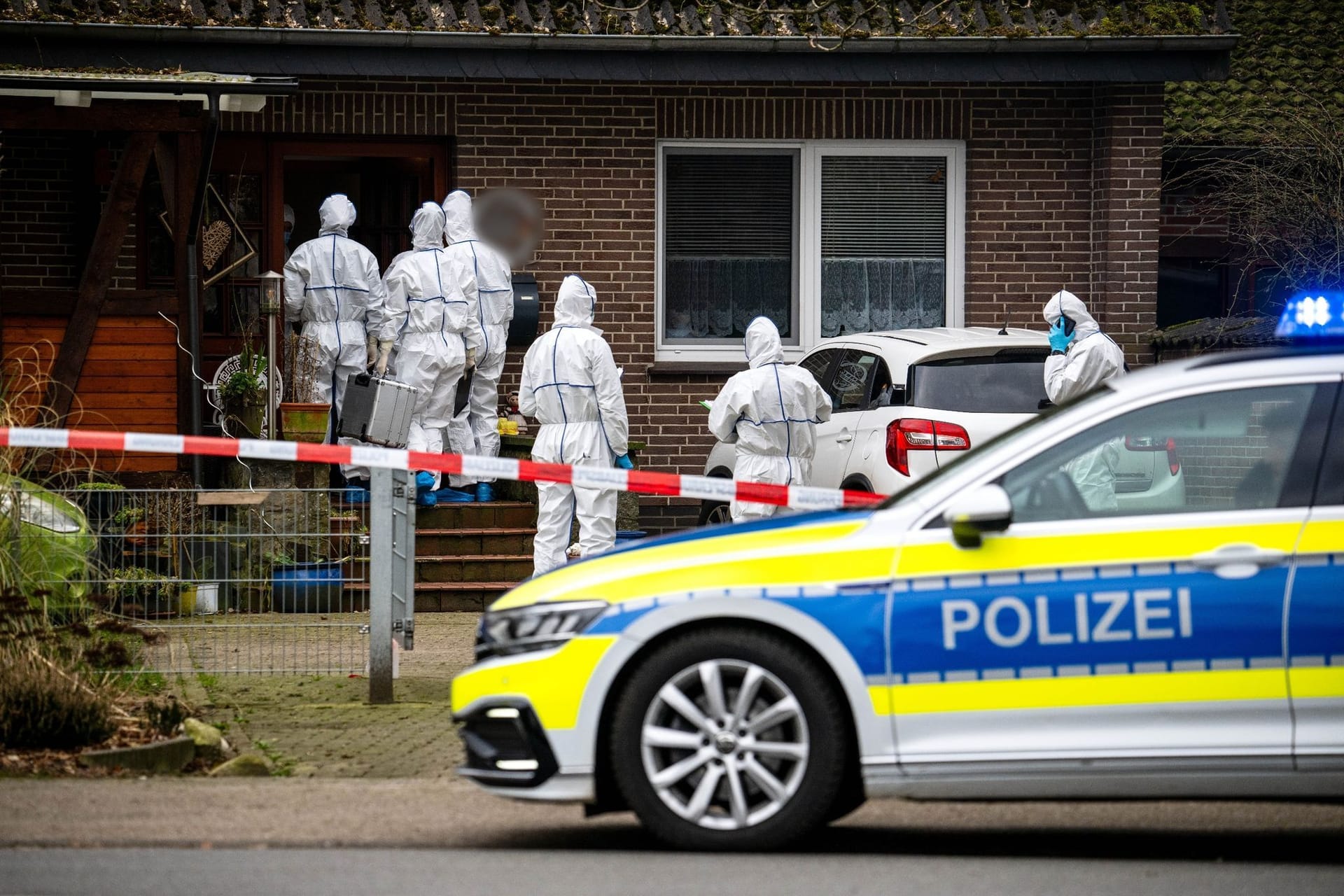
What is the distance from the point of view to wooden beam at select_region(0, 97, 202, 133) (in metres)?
11.8

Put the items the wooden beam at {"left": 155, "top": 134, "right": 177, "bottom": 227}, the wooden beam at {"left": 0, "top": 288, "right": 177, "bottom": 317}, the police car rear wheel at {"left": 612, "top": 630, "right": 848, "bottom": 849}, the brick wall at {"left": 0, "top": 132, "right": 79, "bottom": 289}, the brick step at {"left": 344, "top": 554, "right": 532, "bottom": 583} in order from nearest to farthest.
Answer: the police car rear wheel at {"left": 612, "top": 630, "right": 848, "bottom": 849}
the wooden beam at {"left": 155, "top": 134, "right": 177, "bottom": 227}
the wooden beam at {"left": 0, "top": 288, "right": 177, "bottom": 317}
the brick step at {"left": 344, "top": 554, "right": 532, "bottom": 583}
the brick wall at {"left": 0, "top": 132, "right": 79, "bottom": 289}

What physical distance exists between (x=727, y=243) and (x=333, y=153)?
3207 mm

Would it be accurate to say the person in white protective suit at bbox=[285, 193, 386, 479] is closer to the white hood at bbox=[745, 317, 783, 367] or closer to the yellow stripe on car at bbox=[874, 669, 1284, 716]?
the white hood at bbox=[745, 317, 783, 367]

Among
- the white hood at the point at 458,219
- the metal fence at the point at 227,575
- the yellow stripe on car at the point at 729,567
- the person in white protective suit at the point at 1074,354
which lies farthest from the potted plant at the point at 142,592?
the white hood at the point at 458,219

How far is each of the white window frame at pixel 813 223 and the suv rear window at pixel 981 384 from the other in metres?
4.16

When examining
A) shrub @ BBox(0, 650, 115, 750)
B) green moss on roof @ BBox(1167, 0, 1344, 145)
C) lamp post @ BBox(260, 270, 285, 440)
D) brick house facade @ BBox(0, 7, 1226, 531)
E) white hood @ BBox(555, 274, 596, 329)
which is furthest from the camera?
green moss on roof @ BBox(1167, 0, 1344, 145)

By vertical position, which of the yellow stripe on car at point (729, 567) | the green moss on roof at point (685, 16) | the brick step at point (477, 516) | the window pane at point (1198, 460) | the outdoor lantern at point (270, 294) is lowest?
the brick step at point (477, 516)

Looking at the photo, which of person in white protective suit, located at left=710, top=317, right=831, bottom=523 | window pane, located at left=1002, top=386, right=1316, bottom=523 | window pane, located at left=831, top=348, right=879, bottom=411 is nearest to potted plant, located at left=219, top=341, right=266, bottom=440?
person in white protective suit, located at left=710, top=317, right=831, bottom=523

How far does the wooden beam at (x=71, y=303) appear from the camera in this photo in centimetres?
1242

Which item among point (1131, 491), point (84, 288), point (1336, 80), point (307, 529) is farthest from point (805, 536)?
point (1336, 80)

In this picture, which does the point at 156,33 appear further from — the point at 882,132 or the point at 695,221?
the point at 882,132

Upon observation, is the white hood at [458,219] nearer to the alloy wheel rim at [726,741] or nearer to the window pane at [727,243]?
the window pane at [727,243]

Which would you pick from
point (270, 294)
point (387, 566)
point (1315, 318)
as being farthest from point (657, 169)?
point (1315, 318)

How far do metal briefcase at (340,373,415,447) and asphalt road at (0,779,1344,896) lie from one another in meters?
5.67
